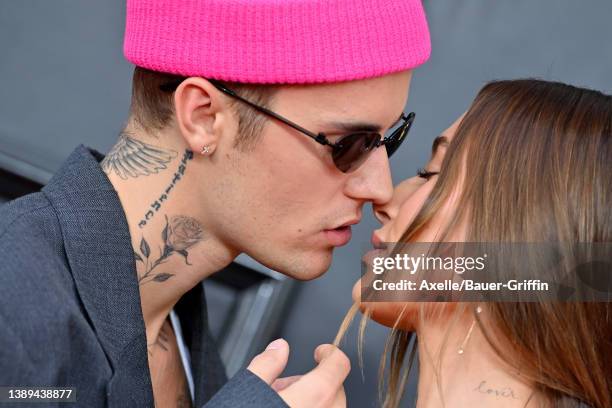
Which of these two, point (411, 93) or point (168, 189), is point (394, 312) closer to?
point (168, 189)

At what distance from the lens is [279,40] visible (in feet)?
5.67

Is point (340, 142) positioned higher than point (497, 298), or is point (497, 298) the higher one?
point (340, 142)

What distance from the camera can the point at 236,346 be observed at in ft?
8.66

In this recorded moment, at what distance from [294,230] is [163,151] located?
0.32 m

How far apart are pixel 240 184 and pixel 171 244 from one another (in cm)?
19

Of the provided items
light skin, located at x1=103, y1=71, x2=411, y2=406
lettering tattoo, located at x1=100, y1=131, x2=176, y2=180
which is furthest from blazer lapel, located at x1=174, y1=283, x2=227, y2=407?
lettering tattoo, located at x1=100, y1=131, x2=176, y2=180

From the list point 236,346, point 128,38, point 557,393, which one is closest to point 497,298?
point 557,393

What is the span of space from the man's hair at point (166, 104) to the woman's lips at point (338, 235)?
28 cm

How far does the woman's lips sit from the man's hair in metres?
0.28

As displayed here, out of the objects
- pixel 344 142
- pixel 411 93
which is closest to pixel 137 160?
pixel 344 142

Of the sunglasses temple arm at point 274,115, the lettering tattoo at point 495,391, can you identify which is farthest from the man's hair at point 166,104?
the lettering tattoo at point 495,391

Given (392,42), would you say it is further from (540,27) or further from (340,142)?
(540,27)

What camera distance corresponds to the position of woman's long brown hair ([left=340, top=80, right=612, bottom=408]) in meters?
1.66

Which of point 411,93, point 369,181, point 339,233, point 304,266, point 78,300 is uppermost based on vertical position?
point 411,93
